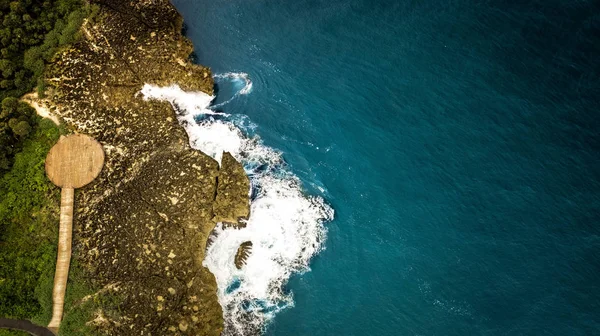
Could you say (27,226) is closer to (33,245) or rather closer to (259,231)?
(33,245)

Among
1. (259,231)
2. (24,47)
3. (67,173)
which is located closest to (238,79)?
(259,231)

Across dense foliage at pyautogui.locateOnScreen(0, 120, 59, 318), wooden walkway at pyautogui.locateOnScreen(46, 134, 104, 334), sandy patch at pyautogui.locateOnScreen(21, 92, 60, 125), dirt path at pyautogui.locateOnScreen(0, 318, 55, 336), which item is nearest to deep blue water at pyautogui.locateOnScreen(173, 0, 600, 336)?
wooden walkway at pyautogui.locateOnScreen(46, 134, 104, 334)

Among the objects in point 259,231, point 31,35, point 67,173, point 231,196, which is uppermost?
point 31,35

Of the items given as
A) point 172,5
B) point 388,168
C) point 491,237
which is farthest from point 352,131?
point 172,5

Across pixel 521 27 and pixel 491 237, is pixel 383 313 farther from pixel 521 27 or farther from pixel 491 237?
pixel 521 27

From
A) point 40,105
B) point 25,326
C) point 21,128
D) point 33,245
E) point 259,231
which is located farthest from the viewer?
point 40,105

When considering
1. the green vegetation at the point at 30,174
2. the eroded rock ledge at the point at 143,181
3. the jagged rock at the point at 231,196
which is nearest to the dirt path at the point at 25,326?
the green vegetation at the point at 30,174

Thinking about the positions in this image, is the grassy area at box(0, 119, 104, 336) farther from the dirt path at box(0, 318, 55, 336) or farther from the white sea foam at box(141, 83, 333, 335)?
the white sea foam at box(141, 83, 333, 335)

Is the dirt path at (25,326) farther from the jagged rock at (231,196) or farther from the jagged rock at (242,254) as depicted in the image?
the jagged rock at (231,196)
